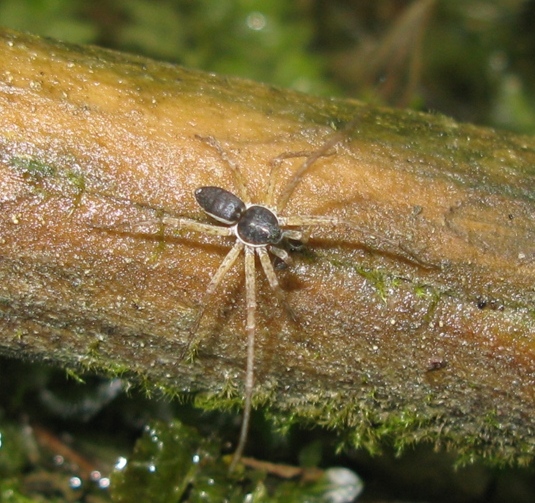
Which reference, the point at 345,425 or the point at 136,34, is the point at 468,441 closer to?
the point at 345,425

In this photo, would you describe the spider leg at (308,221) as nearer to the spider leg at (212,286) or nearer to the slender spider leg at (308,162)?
the slender spider leg at (308,162)

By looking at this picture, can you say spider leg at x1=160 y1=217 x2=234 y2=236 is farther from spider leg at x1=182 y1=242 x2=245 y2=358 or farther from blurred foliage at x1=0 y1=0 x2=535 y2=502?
blurred foliage at x1=0 y1=0 x2=535 y2=502

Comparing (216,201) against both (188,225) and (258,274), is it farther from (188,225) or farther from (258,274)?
(258,274)

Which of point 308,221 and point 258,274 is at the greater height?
point 308,221

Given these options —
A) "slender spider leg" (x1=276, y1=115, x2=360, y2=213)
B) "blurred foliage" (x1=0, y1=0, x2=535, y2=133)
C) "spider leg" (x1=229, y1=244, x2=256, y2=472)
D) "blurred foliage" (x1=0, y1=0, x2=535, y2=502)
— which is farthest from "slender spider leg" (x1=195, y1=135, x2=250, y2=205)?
"blurred foliage" (x1=0, y1=0, x2=535, y2=133)

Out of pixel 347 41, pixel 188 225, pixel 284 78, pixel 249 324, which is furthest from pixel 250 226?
pixel 347 41

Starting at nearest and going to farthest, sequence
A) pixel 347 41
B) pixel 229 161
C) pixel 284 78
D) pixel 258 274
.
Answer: pixel 229 161 < pixel 258 274 < pixel 284 78 < pixel 347 41

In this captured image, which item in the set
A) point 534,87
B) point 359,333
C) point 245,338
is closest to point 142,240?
point 245,338
